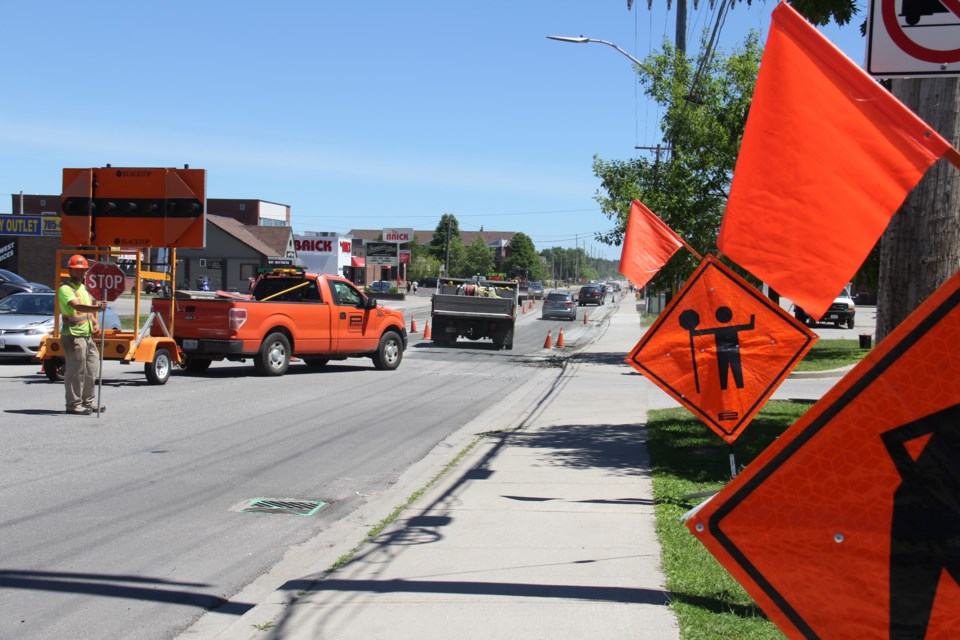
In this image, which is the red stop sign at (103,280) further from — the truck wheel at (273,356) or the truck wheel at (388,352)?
the truck wheel at (388,352)

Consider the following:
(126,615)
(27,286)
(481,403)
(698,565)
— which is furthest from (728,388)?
(27,286)

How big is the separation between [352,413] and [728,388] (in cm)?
746

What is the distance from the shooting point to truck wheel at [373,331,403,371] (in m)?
21.0

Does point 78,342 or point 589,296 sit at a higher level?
point 589,296

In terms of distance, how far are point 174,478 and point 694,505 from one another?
4757 millimetres

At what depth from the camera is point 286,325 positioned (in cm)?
1848

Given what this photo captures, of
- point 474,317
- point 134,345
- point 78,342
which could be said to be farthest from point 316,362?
point 78,342

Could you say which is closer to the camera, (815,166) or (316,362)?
(815,166)

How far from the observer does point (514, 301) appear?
29047 millimetres

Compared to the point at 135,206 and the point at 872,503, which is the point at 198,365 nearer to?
the point at 135,206

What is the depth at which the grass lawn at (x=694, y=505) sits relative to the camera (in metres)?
4.75

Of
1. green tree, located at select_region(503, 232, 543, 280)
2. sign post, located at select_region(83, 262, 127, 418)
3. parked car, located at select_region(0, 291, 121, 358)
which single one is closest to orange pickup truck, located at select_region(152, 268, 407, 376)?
parked car, located at select_region(0, 291, 121, 358)

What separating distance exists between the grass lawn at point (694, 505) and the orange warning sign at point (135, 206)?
877 cm

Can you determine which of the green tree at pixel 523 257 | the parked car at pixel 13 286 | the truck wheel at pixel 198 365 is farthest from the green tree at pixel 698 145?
the green tree at pixel 523 257
